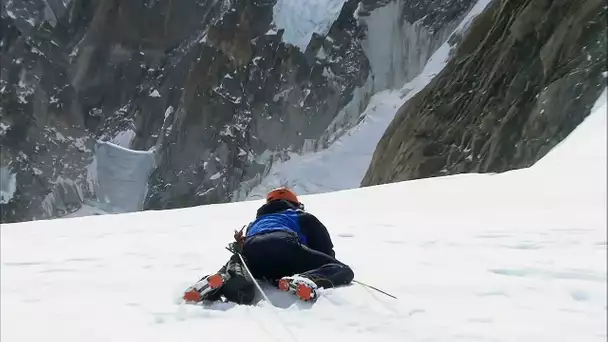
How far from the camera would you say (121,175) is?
2072 inches

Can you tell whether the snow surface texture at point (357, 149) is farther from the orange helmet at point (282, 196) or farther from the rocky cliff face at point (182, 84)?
the orange helmet at point (282, 196)

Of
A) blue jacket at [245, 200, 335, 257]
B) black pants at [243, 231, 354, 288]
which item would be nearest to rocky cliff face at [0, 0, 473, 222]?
blue jacket at [245, 200, 335, 257]

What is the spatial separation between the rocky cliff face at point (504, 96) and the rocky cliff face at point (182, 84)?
1581cm

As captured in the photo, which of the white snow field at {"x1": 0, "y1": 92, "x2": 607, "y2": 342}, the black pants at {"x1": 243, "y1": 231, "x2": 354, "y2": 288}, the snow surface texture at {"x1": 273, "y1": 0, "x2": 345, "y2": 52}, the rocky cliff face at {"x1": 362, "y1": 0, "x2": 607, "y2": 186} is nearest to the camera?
the white snow field at {"x1": 0, "y1": 92, "x2": 607, "y2": 342}

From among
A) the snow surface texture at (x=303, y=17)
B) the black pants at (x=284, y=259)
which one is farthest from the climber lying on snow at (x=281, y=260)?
the snow surface texture at (x=303, y=17)

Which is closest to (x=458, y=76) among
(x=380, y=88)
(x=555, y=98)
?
(x=555, y=98)

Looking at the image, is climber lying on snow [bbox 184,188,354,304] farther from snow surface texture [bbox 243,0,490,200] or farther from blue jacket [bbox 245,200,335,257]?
snow surface texture [bbox 243,0,490,200]

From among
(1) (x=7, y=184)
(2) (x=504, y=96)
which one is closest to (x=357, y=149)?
(2) (x=504, y=96)

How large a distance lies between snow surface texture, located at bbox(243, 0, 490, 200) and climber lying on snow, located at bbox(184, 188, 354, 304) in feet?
98.1

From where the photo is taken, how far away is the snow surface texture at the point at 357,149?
3409cm

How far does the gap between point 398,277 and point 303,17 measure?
132ft

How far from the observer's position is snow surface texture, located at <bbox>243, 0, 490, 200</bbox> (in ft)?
112

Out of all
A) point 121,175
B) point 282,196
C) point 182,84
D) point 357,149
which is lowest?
point 121,175

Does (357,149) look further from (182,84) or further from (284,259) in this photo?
(284,259)
